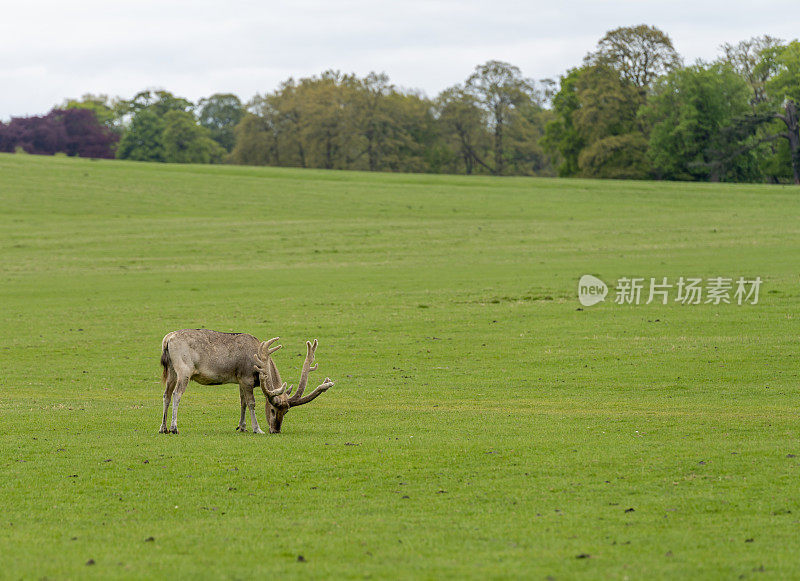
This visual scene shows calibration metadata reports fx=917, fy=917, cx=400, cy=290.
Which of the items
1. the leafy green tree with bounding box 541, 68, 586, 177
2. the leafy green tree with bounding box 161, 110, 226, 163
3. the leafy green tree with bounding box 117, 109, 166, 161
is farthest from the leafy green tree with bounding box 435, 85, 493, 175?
the leafy green tree with bounding box 117, 109, 166, 161

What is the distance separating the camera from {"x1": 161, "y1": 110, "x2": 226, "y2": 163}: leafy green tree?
130000mm

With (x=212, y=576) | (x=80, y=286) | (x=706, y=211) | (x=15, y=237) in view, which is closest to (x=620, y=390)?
(x=212, y=576)

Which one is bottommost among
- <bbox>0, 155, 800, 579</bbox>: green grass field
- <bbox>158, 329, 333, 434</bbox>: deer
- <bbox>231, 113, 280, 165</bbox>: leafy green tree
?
<bbox>0, 155, 800, 579</bbox>: green grass field

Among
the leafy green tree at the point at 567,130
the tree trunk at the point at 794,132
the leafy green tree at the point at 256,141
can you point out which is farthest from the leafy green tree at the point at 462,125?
the tree trunk at the point at 794,132

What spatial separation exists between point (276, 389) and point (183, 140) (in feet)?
399

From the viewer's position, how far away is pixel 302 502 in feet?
36.9

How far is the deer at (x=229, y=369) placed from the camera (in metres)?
15.2

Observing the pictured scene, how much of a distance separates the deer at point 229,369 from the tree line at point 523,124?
271 ft

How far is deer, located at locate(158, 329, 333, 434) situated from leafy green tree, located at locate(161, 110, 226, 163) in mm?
119356

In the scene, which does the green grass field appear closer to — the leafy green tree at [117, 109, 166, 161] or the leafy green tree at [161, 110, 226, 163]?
the leafy green tree at [161, 110, 226, 163]

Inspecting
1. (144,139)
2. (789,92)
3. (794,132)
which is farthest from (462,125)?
(144,139)

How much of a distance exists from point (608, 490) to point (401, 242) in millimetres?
44087

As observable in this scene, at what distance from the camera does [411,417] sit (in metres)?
17.4

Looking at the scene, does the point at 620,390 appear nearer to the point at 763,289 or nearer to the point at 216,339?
the point at 216,339
